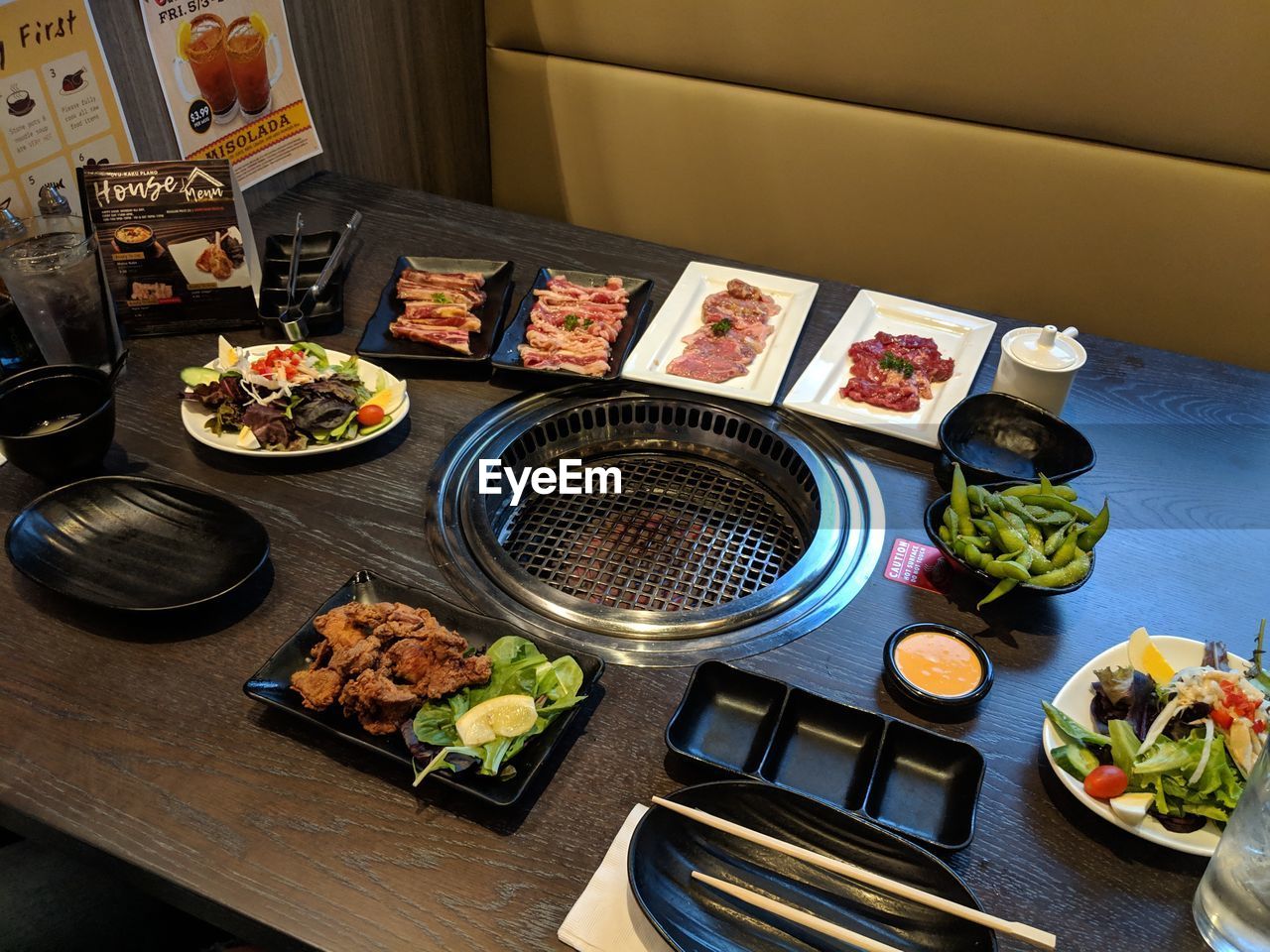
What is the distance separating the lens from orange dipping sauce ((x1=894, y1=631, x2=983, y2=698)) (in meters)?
1.34

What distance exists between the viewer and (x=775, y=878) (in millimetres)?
1128

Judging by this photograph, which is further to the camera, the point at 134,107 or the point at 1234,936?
the point at 134,107

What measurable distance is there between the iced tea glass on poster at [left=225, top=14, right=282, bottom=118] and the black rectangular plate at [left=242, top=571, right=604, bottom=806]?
157cm

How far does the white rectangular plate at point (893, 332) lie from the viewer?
183 centimetres

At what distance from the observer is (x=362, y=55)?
275 cm

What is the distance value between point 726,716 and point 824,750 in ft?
0.46

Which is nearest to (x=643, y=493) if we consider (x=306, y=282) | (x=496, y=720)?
(x=496, y=720)

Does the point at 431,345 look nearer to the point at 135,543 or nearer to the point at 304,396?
the point at 304,396

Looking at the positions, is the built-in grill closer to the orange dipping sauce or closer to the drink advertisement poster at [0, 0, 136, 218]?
the orange dipping sauce

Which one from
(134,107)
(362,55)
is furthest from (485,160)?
(134,107)

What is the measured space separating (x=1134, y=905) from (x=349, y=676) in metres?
1.02

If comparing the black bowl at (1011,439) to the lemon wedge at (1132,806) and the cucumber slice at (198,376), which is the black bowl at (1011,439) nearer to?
the lemon wedge at (1132,806)

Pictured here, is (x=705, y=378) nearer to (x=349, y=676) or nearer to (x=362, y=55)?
(x=349, y=676)

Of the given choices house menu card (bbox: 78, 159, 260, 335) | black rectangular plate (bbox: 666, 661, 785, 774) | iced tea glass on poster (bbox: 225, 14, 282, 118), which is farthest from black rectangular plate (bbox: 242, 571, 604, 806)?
iced tea glass on poster (bbox: 225, 14, 282, 118)
